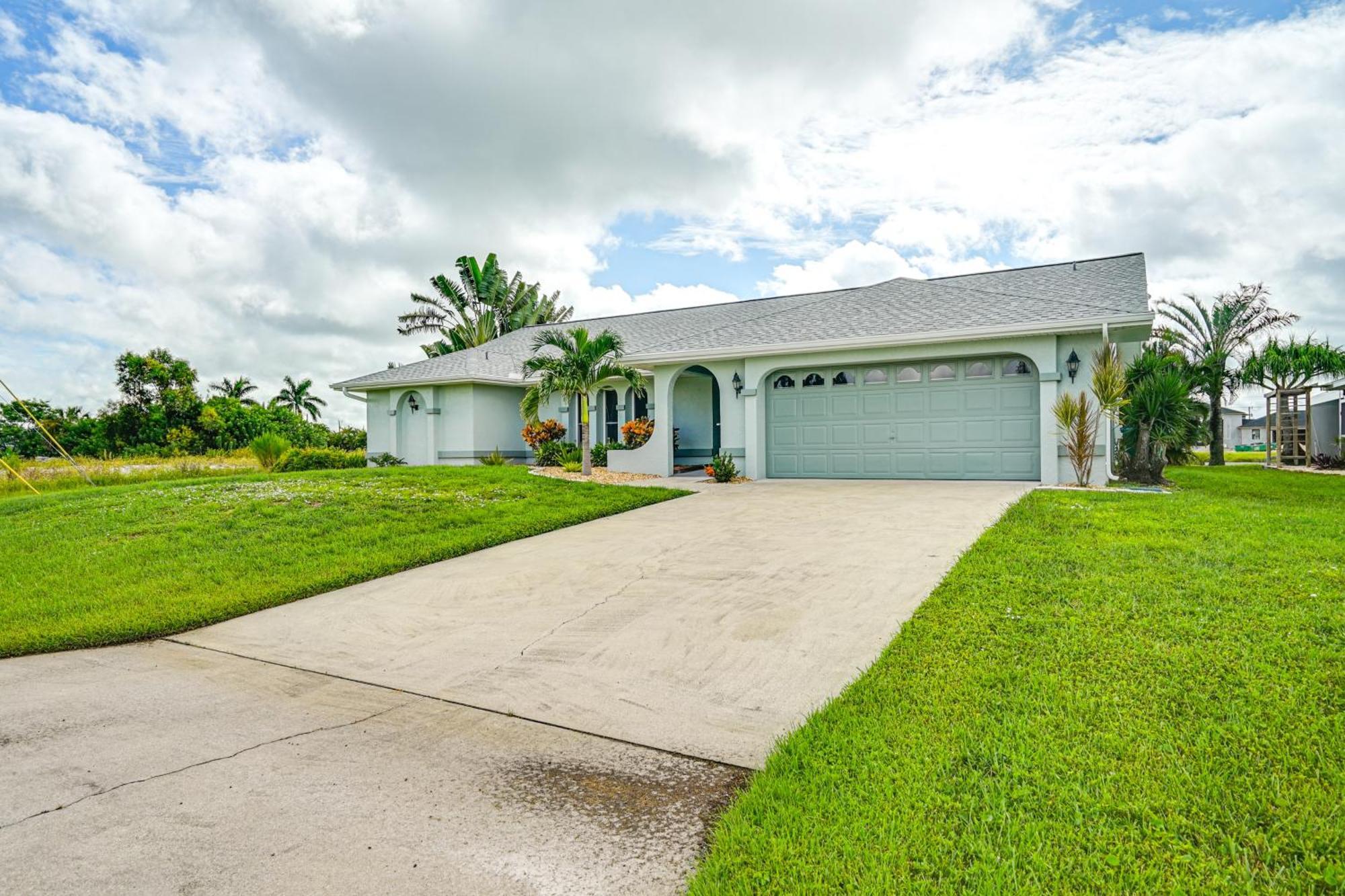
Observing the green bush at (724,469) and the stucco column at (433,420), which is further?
the stucco column at (433,420)

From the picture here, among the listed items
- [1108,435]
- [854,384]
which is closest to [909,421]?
[854,384]

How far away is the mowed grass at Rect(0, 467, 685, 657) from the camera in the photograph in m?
5.64

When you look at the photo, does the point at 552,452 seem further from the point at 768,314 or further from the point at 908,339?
the point at 908,339

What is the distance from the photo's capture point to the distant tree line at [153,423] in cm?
2489

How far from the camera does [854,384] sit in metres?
14.3

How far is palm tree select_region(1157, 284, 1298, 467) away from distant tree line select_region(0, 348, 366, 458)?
3121cm

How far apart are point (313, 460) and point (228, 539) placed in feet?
38.0

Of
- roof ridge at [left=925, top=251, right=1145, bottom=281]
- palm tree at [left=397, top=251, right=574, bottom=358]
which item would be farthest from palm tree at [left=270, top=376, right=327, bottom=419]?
roof ridge at [left=925, top=251, right=1145, bottom=281]

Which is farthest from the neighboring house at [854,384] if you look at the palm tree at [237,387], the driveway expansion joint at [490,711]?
the palm tree at [237,387]

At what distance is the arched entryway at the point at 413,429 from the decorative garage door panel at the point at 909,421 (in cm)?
961

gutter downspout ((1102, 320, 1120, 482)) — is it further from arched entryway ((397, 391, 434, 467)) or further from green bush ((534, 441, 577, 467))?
arched entryway ((397, 391, 434, 467))

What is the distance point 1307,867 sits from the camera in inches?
78.8

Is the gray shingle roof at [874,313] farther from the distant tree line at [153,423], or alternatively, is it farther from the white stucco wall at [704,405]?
the distant tree line at [153,423]

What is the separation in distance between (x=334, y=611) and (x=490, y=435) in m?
13.3
